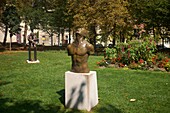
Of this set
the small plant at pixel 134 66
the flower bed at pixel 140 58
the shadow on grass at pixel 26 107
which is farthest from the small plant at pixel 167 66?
the shadow on grass at pixel 26 107

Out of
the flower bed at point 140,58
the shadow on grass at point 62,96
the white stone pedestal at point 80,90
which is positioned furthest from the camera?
the flower bed at point 140,58

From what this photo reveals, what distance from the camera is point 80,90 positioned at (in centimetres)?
604

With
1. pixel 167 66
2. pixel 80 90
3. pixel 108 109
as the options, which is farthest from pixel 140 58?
pixel 80 90

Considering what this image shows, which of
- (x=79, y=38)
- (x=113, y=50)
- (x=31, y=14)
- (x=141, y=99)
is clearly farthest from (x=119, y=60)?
(x=31, y=14)

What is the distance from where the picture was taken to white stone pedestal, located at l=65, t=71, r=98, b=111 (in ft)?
19.6

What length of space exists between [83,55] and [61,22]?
29.9 meters

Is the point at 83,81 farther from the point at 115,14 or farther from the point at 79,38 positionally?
the point at 115,14

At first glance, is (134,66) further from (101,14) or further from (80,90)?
(101,14)

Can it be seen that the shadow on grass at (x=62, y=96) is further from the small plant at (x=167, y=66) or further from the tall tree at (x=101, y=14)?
the tall tree at (x=101, y=14)

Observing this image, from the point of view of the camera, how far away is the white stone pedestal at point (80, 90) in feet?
19.6

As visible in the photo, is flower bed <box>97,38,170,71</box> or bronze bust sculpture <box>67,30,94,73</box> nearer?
bronze bust sculpture <box>67,30,94,73</box>

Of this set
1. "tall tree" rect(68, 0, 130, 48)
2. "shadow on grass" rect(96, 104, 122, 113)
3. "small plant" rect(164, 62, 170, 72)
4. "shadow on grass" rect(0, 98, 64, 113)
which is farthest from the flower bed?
"tall tree" rect(68, 0, 130, 48)

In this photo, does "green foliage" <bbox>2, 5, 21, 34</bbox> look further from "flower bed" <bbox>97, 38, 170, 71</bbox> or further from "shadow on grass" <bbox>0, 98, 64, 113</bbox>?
"shadow on grass" <bbox>0, 98, 64, 113</bbox>

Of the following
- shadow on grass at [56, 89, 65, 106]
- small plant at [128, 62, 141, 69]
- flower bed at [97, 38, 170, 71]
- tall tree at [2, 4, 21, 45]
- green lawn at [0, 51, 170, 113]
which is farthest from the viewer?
tall tree at [2, 4, 21, 45]
